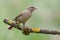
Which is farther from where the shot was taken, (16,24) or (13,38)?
(13,38)

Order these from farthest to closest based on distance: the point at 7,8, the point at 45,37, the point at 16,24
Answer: the point at 7,8 → the point at 45,37 → the point at 16,24

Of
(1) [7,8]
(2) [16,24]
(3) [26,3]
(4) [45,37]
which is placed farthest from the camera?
(3) [26,3]

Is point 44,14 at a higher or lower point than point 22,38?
higher

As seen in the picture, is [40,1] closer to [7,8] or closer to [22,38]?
[7,8]

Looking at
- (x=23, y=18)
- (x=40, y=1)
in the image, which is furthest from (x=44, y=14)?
(x=23, y=18)

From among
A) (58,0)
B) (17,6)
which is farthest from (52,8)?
(17,6)

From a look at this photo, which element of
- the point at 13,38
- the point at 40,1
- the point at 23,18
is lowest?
the point at 13,38
